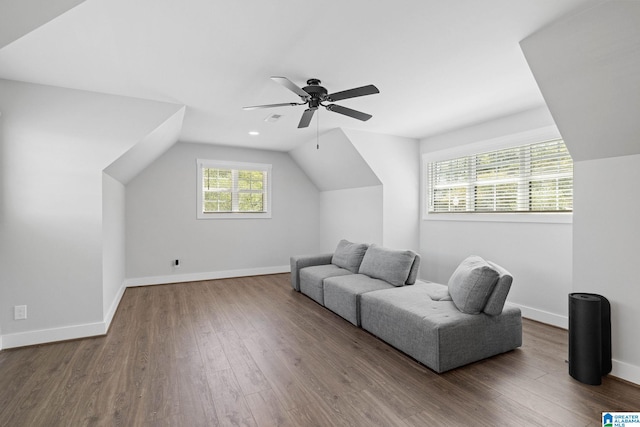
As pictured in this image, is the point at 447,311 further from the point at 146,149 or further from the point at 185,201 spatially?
the point at 185,201

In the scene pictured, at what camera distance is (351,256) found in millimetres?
4555

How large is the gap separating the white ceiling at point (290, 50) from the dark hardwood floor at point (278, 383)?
8.28 feet

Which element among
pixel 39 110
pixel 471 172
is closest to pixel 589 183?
pixel 471 172

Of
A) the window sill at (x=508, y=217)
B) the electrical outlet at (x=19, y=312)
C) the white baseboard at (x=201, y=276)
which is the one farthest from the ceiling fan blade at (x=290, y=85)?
the white baseboard at (x=201, y=276)

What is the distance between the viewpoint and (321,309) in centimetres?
407

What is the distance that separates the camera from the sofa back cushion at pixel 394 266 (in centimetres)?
367

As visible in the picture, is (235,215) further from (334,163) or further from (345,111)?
(345,111)

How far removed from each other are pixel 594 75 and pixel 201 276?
580 centimetres

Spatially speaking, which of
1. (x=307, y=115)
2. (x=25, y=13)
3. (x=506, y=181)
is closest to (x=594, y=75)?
(x=506, y=181)

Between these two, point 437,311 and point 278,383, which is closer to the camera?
point 278,383

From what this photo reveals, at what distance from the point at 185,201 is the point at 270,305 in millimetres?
2675

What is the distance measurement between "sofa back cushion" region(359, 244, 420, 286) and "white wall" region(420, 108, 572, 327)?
1.22m

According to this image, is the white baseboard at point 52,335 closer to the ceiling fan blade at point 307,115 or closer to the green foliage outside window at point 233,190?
the green foliage outside window at point 233,190

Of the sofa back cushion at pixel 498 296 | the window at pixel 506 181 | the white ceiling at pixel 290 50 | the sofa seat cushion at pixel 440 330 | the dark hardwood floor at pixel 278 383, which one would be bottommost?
the dark hardwood floor at pixel 278 383
